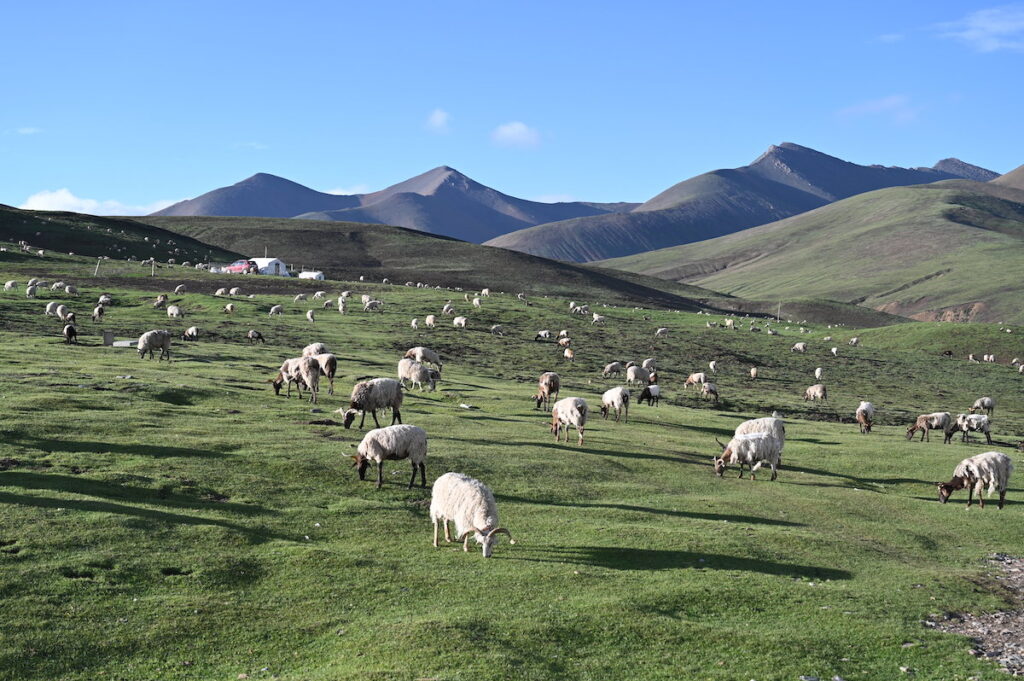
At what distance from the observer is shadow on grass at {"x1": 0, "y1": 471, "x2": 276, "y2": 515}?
22203 mm

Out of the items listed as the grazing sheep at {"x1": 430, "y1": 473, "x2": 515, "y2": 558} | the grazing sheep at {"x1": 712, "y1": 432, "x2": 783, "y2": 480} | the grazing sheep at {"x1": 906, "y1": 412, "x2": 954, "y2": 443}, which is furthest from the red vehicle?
the grazing sheep at {"x1": 430, "y1": 473, "x2": 515, "y2": 558}

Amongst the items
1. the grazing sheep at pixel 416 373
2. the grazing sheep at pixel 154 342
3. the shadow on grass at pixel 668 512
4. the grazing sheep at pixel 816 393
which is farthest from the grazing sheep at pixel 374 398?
the grazing sheep at pixel 816 393

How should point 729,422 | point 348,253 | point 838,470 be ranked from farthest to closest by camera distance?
point 348,253, point 729,422, point 838,470

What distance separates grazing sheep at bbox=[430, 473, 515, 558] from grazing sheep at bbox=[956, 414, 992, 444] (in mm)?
33519

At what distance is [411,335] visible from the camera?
7188cm

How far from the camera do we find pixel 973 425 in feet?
152

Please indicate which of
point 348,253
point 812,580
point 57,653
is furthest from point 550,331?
point 348,253

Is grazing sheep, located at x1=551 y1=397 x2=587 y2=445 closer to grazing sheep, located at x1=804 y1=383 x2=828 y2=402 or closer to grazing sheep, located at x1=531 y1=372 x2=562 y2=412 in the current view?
grazing sheep, located at x1=531 y1=372 x2=562 y2=412

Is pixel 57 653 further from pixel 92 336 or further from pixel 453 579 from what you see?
pixel 92 336

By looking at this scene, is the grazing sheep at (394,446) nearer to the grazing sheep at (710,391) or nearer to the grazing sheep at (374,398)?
the grazing sheep at (374,398)

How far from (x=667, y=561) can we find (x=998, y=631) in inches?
275

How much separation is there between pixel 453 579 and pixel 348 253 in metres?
184

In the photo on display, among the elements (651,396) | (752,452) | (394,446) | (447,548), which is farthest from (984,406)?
(447,548)

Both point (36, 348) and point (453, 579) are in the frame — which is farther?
point (36, 348)
